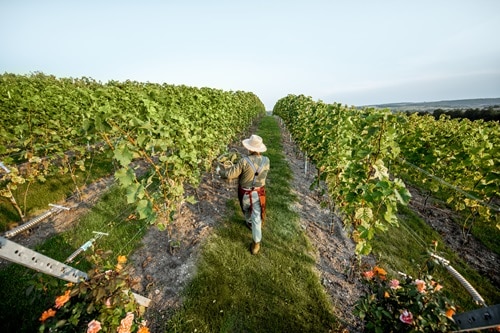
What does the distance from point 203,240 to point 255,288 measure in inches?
59.0

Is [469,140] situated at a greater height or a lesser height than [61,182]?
greater

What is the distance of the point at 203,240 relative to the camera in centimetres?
465

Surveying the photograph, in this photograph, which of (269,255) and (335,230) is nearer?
(269,255)

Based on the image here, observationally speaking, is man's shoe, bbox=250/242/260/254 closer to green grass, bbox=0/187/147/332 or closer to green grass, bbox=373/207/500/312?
green grass, bbox=373/207/500/312

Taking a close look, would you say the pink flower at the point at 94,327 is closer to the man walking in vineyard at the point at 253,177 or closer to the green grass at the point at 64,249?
the green grass at the point at 64,249

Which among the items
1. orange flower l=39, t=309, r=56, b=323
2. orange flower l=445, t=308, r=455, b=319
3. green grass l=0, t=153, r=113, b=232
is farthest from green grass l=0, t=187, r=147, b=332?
orange flower l=445, t=308, r=455, b=319

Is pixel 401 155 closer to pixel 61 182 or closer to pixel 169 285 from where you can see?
pixel 169 285

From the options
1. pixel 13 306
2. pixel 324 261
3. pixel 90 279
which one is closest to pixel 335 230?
pixel 324 261

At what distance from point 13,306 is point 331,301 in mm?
4799

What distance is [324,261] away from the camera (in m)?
4.47

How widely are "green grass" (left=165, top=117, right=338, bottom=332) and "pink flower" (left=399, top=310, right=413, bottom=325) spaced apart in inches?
62.3

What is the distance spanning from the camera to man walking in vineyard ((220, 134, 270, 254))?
416 centimetres

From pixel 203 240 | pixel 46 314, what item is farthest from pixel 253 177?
pixel 46 314

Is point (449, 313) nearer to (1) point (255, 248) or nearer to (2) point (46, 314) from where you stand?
(1) point (255, 248)
